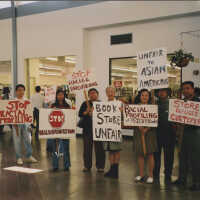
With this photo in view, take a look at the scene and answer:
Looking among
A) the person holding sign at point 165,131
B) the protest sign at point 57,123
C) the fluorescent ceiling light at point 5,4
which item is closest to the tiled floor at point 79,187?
the person holding sign at point 165,131

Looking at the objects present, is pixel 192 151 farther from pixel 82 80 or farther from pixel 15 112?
pixel 15 112

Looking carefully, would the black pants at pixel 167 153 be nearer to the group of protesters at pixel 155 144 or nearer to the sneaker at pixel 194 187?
the group of protesters at pixel 155 144

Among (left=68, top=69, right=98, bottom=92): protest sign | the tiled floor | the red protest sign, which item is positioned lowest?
the tiled floor

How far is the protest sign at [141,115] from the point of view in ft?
15.3

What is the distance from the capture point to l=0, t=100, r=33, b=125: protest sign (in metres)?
5.91

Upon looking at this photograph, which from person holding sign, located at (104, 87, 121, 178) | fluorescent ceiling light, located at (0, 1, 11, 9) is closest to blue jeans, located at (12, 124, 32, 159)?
person holding sign, located at (104, 87, 121, 178)

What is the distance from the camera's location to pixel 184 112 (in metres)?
4.44

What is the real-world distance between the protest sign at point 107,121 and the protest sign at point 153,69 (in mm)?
646

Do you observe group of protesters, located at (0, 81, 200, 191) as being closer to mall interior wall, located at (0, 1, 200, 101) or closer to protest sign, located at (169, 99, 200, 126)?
protest sign, located at (169, 99, 200, 126)

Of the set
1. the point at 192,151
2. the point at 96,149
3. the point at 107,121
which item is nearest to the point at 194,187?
the point at 192,151

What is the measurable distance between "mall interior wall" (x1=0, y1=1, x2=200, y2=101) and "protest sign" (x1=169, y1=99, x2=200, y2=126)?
4530 mm

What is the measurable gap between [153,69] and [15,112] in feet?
10.3

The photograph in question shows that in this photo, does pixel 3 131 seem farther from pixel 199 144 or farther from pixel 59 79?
pixel 199 144

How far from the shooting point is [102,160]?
5488 millimetres
